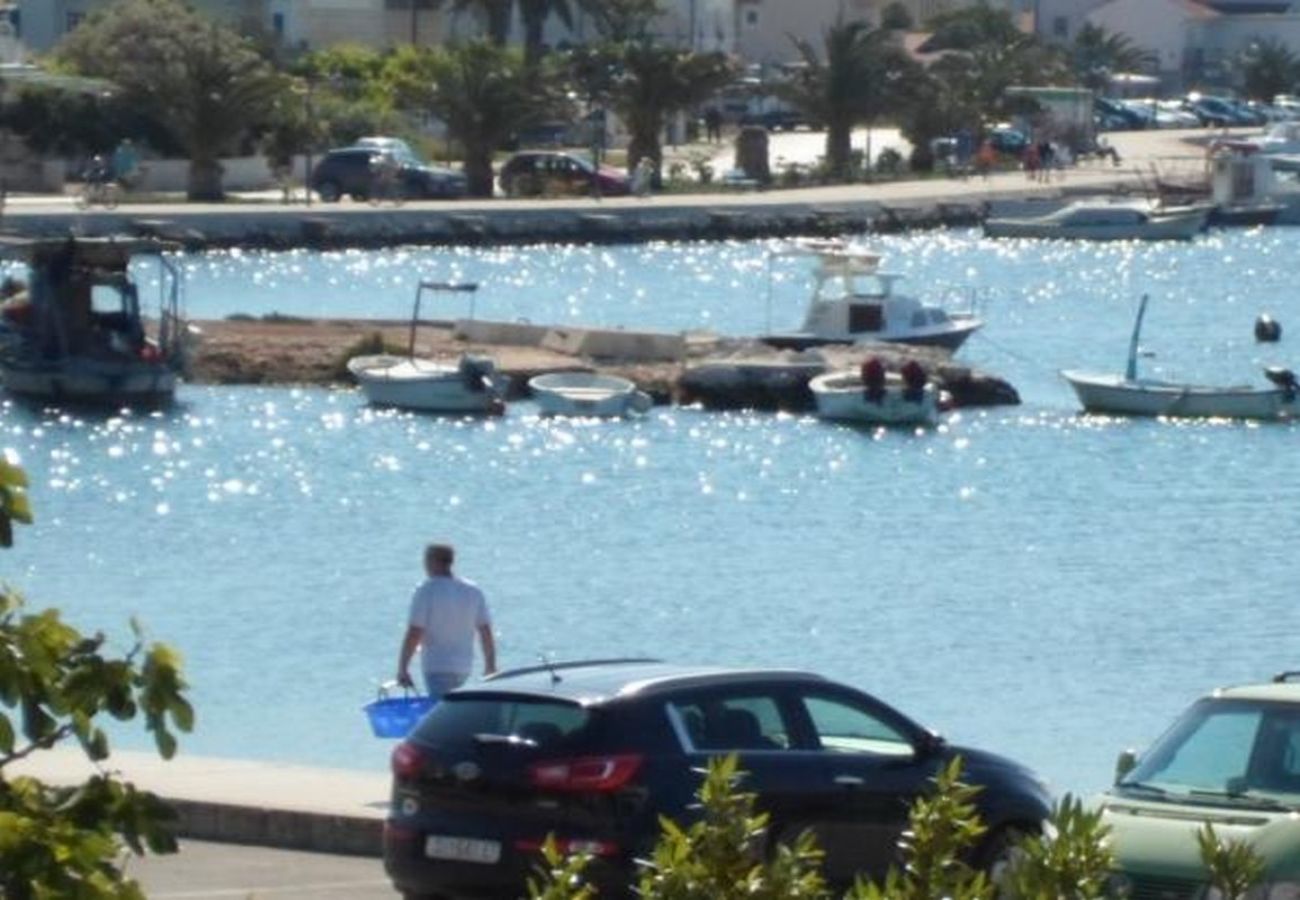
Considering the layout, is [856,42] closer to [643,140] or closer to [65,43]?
[643,140]

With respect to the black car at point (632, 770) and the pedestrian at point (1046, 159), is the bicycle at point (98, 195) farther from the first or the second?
the black car at point (632, 770)

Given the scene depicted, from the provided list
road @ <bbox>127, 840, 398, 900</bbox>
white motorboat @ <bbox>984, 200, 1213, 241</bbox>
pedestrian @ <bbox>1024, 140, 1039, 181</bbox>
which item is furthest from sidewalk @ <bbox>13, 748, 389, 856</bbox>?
pedestrian @ <bbox>1024, 140, 1039, 181</bbox>

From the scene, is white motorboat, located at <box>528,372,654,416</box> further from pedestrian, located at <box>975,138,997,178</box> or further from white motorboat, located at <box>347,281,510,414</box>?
pedestrian, located at <box>975,138,997,178</box>

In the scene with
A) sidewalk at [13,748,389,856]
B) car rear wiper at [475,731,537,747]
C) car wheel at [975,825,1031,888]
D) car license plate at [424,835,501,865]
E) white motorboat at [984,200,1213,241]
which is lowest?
white motorboat at [984,200,1213,241]

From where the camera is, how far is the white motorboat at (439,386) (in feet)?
175

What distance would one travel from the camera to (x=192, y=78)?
280ft

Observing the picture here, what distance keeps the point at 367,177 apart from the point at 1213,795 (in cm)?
7898

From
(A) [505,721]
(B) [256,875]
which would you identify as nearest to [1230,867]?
(A) [505,721]

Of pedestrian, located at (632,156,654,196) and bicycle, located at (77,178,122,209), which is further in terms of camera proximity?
pedestrian, located at (632,156,654,196)

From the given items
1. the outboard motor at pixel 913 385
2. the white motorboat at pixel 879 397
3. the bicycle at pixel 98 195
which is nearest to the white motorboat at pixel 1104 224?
the bicycle at pixel 98 195

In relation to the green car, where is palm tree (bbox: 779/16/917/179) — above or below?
below

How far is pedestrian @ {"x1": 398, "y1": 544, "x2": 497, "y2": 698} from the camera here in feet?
58.2

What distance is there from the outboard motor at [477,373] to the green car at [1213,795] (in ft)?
131

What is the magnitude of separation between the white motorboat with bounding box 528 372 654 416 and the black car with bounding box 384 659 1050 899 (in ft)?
131
